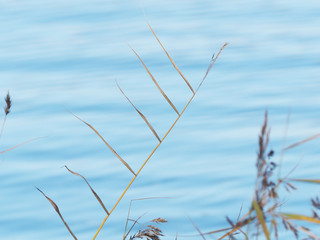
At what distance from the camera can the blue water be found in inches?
135

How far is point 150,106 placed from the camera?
4.46 m

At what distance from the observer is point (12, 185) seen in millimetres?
3635

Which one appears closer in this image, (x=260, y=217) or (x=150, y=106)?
(x=260, y=217)

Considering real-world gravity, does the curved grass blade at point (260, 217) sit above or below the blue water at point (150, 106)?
below

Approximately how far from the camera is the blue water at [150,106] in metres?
3.42

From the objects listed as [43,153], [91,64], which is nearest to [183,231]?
[43,153]

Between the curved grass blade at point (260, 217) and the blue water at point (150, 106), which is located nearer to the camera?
the curved grass blade at point (260, 217)

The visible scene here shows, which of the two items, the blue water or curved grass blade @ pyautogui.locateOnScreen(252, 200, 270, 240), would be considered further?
the blue water

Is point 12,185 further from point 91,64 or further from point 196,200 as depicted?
point 91,64

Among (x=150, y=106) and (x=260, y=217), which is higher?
(x=150, y=106)

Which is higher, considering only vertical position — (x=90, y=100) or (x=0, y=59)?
(x=0, y=59)

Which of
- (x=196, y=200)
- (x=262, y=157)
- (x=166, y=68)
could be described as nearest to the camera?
(x=262, y=157)

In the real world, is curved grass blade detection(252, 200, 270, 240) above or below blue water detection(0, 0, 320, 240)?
below

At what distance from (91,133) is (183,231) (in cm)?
123
